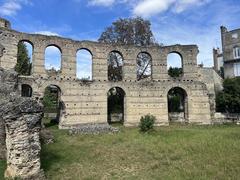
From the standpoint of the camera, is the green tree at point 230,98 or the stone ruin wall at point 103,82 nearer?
the stone ruin wall at point 103,82

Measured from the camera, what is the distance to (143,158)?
12156 millimetres

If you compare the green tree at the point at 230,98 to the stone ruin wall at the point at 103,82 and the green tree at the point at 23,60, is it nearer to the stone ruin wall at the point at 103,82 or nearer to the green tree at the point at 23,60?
the stone ruin wall at the point at 103,82

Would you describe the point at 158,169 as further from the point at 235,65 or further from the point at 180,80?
the point at 235,65

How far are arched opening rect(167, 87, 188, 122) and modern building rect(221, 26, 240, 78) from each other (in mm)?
10088

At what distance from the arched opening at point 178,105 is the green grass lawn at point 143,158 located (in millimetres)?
10548

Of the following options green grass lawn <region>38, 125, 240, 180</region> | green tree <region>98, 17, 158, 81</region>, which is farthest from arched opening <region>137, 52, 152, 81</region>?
green grass lawn <region>38, 125, 240, 180</region>

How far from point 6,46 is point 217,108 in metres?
22.2

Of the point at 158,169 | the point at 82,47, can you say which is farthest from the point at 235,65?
the point at 158,169

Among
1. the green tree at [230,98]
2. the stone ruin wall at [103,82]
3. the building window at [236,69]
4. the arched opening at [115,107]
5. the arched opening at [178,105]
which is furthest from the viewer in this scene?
the building window at [236,69]

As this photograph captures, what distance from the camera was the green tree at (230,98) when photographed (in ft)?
95.6

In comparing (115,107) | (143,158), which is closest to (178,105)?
(115,107)

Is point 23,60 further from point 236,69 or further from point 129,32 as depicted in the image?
point 236,69

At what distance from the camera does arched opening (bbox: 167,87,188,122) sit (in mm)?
26706

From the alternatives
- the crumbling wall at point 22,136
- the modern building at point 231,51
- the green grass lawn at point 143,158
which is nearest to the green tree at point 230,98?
the modern building at point 231,51
